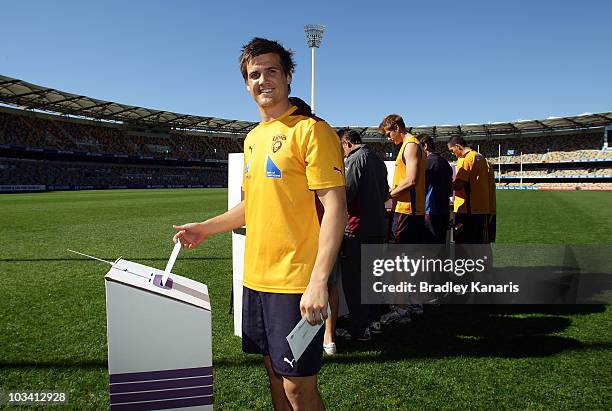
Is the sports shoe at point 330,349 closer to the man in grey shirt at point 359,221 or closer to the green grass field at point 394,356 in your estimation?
the green grass field at point 394,356

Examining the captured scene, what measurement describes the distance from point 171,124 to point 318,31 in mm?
31747

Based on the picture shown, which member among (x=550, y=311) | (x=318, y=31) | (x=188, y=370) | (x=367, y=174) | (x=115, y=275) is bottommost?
(x=550, y=311)

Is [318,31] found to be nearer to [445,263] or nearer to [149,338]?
[445,263]

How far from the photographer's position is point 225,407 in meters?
2.34

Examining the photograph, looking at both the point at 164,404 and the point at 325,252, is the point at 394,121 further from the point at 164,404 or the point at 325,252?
the point at 164,404

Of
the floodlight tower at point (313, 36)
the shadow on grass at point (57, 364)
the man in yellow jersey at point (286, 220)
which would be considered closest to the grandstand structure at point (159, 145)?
the floodlight tower at point (313, 36)

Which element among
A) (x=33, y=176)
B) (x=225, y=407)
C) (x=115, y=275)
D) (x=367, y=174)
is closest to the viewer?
(x=115, y=275)

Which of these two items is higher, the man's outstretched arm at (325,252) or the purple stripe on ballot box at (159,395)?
the man's outstretched arm at (325,252)

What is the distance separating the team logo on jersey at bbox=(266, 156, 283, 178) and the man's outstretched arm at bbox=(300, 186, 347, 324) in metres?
0.18

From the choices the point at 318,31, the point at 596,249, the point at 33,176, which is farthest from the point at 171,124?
the point at 596,249

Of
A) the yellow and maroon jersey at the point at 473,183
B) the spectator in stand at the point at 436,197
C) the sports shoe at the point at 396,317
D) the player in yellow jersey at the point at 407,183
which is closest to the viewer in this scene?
the player in yellow jersey at the point at 407,183

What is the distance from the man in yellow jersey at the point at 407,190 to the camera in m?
3.77

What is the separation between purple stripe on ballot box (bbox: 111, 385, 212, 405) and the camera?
1.61 metres

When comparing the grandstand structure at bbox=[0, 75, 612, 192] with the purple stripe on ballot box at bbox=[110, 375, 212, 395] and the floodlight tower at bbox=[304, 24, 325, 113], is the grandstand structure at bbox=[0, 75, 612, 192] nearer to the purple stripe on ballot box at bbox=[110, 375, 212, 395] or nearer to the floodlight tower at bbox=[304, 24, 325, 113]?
the floodlight tower at bbox=[304, 24, 325, 113]
